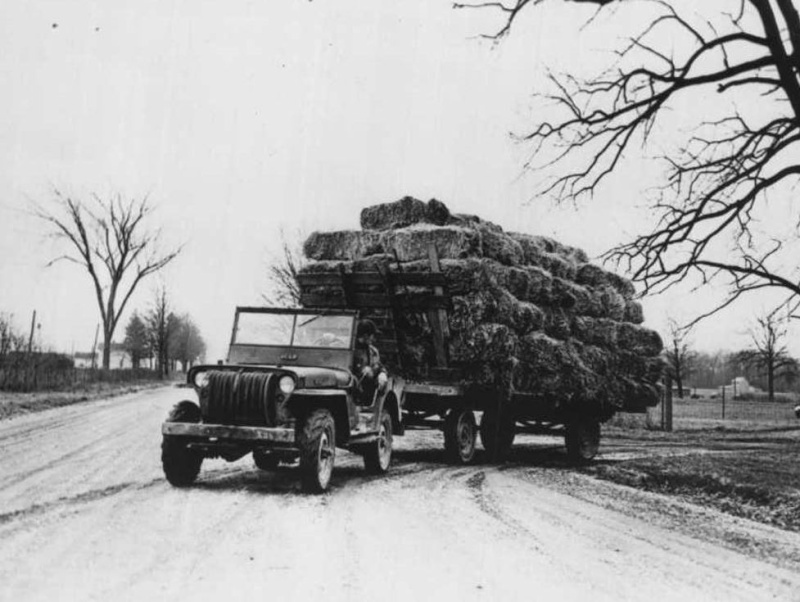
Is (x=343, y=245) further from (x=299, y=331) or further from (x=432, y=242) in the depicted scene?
(x=299, y=331)


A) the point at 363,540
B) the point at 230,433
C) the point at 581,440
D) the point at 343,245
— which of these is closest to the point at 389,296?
the point at 343,245

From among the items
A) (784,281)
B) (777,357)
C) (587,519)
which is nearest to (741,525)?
(587,519)

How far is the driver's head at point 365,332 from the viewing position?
10.4m

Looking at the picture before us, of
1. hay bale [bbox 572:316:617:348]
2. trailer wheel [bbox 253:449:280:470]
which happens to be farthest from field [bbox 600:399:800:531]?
trailer wheel [bbox 253:449:280:470]

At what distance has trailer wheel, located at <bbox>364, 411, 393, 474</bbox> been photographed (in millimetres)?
10367

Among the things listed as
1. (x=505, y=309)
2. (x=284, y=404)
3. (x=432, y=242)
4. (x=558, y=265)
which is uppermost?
(x=558, y=265)

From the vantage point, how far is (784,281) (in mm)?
10078

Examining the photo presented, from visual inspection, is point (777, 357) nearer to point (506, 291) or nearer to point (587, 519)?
point (506, 291)

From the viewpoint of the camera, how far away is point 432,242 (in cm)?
1197

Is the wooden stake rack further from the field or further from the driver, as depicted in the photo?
the field

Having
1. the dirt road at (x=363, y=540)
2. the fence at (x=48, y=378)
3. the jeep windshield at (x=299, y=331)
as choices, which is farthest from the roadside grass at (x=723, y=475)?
the fence at (x=48, y=378)

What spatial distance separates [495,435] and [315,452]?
567cm

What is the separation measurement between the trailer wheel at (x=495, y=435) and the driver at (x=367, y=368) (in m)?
3.38

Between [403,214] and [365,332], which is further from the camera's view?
[403,214]
